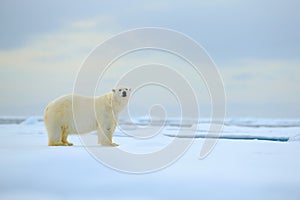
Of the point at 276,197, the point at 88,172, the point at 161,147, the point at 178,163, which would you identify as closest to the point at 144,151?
the point at 161,147

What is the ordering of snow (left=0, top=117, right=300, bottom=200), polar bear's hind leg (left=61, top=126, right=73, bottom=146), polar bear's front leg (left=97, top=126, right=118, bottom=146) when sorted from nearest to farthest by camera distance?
snow (left=0, top=117, right=300, bottom=200) → polar bear's front leg (left=97, top=126, right=118, bottom=146) → polar bear's hind leg (left=61, top=126, right=73, bottom=146)

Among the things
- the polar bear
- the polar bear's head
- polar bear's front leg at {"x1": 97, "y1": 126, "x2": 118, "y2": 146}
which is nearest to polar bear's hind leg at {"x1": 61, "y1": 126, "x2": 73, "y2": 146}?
the polar bear

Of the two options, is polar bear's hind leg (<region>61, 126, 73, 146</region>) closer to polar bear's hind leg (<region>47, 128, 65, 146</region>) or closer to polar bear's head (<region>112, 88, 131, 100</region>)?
polar bear's hind leg (<region>47, 128, 65, 146</region>)

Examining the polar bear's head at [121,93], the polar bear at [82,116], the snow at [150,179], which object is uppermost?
the polar bear's head at [121,93]

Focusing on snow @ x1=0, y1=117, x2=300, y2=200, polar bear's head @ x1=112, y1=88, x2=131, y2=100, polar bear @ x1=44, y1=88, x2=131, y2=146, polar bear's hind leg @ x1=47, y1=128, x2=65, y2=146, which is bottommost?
snow @ x1=0, y1=117, x2=300, y2=200

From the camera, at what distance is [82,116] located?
252 inches

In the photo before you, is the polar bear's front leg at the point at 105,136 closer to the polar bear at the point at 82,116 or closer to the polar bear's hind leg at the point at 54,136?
the polar bear at the point at 82,116

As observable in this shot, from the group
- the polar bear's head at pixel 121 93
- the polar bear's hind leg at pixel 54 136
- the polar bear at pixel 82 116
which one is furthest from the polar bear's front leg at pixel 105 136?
the polar bear's hind leg at pixel 54 136

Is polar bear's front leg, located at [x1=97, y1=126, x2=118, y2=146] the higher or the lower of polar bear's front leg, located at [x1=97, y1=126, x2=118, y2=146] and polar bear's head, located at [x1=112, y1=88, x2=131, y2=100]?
the lower

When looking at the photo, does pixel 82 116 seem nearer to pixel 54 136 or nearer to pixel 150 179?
pixel 54 136

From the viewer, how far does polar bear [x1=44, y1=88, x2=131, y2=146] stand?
631cm

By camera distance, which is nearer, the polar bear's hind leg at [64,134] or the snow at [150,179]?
the snow at [150,179]

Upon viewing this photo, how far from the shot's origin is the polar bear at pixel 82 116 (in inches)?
249

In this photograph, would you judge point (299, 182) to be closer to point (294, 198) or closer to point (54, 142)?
point (294, 198)
